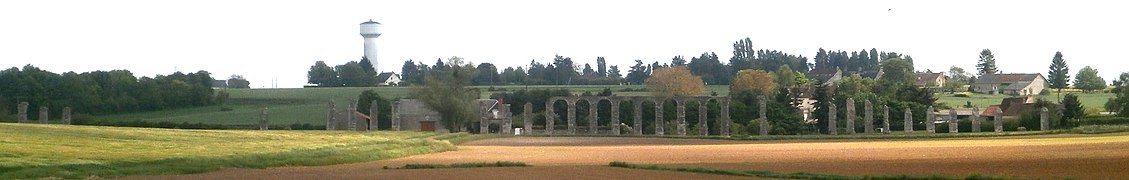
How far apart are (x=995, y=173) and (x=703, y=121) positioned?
50.5 metres

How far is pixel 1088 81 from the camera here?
136m

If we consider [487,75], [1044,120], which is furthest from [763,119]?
[487,75]

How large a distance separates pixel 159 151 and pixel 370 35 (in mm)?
142789

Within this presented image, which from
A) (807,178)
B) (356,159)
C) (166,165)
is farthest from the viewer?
(356,159)

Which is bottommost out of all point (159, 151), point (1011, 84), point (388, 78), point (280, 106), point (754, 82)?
point (159, 151)

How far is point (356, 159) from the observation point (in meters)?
36.5

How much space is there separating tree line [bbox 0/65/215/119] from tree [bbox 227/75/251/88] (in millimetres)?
55468

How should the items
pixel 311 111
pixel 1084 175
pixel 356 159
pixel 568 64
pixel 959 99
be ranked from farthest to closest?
pixel 568 64 < pixel 959 99 < pixel 311 111 < pixel 356 159 < pixel 1084 175

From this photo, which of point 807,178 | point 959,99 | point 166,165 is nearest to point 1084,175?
point 807,178

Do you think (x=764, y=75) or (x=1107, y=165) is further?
(x=764, y=75)

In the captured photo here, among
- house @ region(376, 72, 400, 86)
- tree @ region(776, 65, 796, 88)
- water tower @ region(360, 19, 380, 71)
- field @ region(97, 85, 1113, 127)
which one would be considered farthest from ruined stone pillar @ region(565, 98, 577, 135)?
water tower @ region(360, 19, 380, 71)

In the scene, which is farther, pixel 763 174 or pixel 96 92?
pixel 96 92

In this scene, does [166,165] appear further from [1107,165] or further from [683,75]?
[683,75]

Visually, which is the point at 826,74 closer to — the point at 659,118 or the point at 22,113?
the point at 659,118
